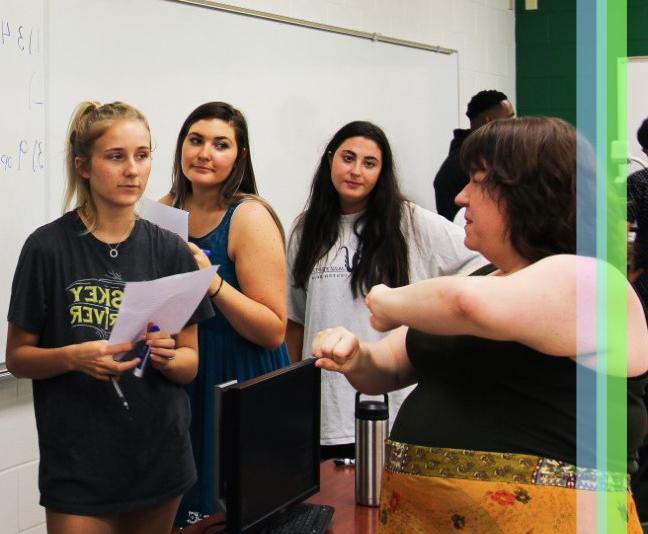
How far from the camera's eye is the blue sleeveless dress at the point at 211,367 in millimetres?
2176

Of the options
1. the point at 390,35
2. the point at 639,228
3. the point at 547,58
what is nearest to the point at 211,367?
the point at 639,228

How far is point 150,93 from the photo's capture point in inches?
122

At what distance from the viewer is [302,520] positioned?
168 cm

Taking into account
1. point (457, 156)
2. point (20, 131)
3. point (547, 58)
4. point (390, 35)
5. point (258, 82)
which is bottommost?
point (20, 131)

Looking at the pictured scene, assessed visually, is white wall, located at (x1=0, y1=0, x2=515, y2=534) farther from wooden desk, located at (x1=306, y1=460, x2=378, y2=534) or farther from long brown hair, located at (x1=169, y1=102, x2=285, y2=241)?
wooden desk, located at (x1=306, y1=460, x2=378, y2=534)

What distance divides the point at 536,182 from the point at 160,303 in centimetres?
73

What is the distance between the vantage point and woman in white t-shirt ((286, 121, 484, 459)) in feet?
8.34

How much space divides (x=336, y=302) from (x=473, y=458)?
4.38 feet

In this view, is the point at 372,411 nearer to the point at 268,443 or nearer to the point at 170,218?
the point at 268,443

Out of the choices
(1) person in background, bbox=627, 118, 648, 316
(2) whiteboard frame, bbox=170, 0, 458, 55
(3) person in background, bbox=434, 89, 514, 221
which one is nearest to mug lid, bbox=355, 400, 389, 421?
(1) person in background, bbox=627, 118, 648, 316

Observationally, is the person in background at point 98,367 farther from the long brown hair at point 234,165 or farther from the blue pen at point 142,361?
the long brown hair at point 234,165

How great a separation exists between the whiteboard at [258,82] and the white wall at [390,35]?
0.09 metres

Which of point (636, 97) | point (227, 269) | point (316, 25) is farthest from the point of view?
point (636, 97)

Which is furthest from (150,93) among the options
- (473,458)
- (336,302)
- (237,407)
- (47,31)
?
(473,458)
